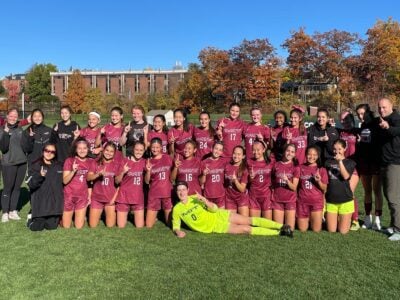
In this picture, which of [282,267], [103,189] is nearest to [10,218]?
[103,189]

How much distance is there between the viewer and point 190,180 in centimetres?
669

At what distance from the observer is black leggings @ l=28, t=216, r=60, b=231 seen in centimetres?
643

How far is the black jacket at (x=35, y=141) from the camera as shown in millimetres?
7020

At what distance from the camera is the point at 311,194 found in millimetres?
6328

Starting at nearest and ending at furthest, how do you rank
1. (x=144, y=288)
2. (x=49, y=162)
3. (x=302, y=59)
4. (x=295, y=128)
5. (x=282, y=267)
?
(x=144, y=288), (x=282, y=267), (x=49, y=162), (x=295, y=128), (x=302, y=59)

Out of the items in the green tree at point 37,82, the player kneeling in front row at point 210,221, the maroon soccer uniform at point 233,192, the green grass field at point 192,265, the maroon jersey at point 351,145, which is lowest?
the green grass field at point 192,265

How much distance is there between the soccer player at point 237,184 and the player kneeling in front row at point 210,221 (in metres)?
0.37

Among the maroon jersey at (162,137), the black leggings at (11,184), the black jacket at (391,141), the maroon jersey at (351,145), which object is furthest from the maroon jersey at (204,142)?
the black leggings at (11,184)

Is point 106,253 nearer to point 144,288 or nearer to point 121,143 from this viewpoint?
point 144,288

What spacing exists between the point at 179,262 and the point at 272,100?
44.8 m

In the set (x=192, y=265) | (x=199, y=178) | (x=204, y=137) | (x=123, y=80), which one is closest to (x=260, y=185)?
(x=199, y=178)

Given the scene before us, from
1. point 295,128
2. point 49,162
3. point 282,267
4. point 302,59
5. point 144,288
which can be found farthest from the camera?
point 302,59

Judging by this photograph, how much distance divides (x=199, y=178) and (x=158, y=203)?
80 cm

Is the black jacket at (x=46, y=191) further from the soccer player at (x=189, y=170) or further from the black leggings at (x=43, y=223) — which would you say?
the soccer player at (x=189, y=170)
